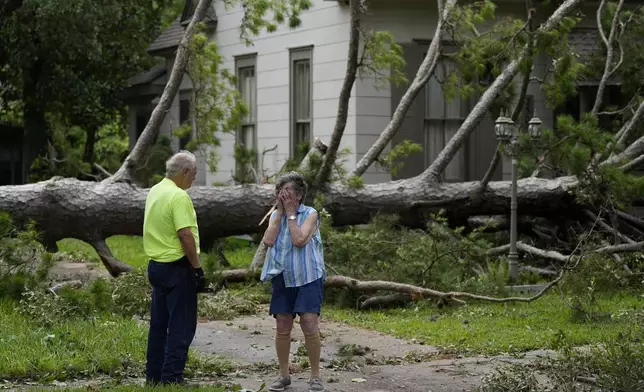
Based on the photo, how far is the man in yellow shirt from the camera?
25.2 feet

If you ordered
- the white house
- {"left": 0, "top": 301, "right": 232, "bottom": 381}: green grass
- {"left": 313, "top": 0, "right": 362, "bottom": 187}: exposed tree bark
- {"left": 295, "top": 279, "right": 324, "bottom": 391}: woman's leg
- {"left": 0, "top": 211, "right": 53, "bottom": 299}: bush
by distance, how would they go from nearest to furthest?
1. {"left": 295, "top": 279, "right": 324, "bottom": 391}: woman's leg
2. {"left": 0, "top": 301, "right": 232, "bottom": 381}: green grass
3. {"left": 0, "top": 211, "right": 53, "bottom": 299}: bush
4. {"left": 313, "top": 0, "right": 362, "bottom": 187}: exposed tree bark
5. the white house

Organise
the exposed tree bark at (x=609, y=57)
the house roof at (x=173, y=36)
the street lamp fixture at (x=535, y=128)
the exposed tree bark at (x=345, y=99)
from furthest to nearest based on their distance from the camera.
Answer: the house roof at (x=173, y=36), the exposed tree bark at (x=609, y=57), the street lamp fixture at (x=535, y=128), the exposed tree bark at (x=345, y=99)

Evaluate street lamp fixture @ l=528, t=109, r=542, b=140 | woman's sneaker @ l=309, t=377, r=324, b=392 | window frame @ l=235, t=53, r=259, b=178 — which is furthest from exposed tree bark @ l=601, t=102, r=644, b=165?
window frame @ l=235, t=53, r=259, b=178

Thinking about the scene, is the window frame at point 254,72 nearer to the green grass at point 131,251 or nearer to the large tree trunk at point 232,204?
the green grass at point 131,251

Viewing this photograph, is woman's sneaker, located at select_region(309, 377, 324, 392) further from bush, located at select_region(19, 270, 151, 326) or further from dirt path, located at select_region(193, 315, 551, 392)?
bush, located at select_region(19, 270, 151, 326)

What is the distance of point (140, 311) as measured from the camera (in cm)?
1090

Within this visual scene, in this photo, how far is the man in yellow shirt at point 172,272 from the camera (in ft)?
25.2

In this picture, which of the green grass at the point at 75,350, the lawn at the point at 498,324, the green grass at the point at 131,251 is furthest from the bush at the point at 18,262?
the green grass at the point at 131,251

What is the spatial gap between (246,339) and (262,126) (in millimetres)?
10288

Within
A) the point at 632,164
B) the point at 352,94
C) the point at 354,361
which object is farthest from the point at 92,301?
the point at 352,94

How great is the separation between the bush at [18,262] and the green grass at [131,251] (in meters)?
4.47

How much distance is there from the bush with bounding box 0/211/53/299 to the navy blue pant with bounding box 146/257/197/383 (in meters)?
3.09

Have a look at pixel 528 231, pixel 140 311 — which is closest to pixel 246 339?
pixel 140 311

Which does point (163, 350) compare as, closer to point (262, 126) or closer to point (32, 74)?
point (262, 126)
